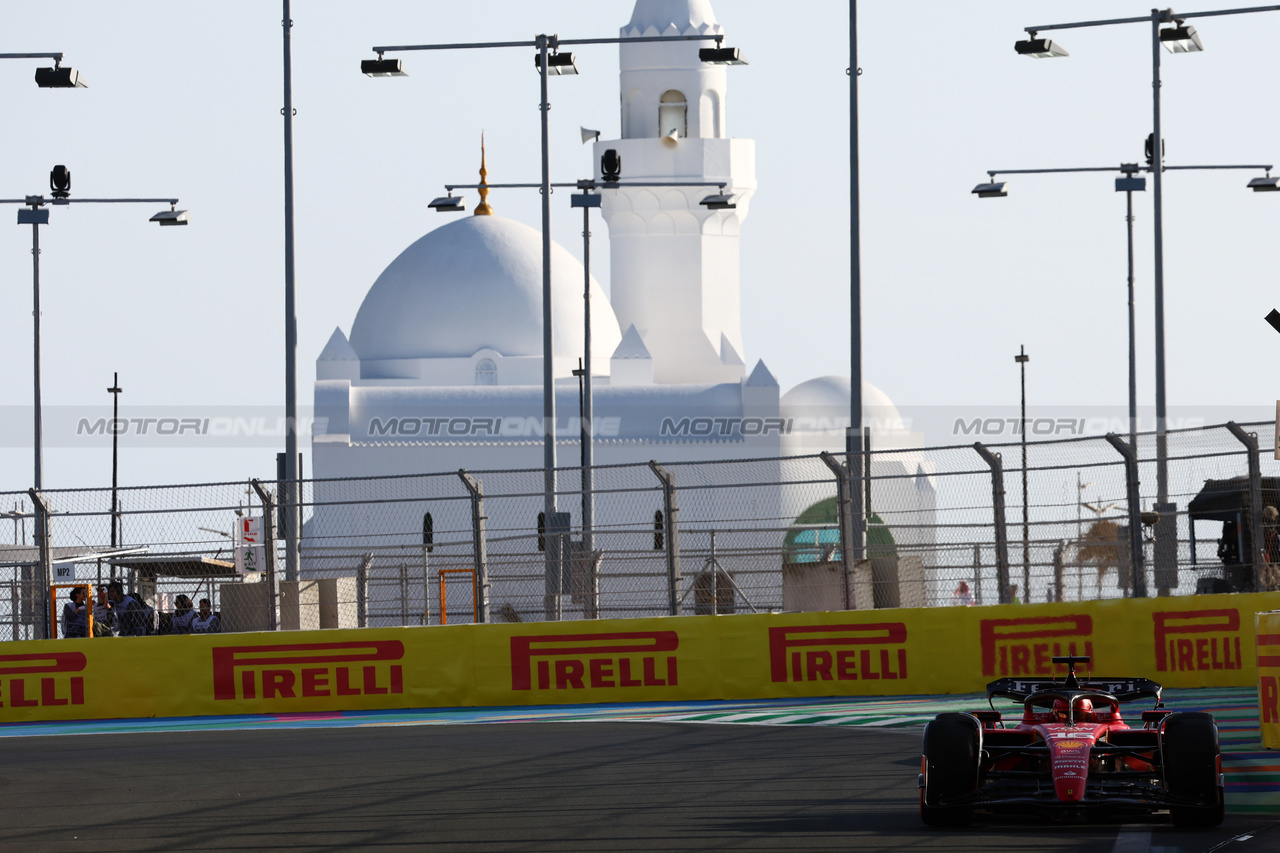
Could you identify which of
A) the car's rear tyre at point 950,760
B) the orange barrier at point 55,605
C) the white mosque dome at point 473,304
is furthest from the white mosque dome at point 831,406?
the car's rear tyre at point 950,760

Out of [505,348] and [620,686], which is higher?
[505,348]

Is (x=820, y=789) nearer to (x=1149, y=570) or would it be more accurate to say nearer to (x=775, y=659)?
(x=775, y=659)

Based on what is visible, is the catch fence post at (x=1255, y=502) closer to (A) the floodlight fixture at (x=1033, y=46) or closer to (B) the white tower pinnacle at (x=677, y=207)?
(A) the floodlight fixture at (x=1033, y=46)

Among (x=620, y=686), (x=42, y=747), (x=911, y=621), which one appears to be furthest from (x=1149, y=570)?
(x=42, y=747)

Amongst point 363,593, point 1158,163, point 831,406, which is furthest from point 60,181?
point 831,406

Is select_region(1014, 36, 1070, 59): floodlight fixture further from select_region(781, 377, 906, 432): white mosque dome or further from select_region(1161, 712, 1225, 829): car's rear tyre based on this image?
select_region(781, 377, 906, 432): white mosque dome

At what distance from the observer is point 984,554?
18.0 meters

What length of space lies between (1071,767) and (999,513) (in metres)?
7.79

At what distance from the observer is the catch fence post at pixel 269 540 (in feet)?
56.5

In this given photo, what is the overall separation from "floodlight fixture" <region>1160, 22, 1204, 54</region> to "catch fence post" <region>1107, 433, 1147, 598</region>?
9639 mm

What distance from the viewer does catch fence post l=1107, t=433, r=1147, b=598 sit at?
16.2m

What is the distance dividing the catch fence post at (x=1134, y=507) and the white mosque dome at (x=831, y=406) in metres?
36.0

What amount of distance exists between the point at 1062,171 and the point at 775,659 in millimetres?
15070

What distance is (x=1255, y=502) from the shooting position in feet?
52.4
